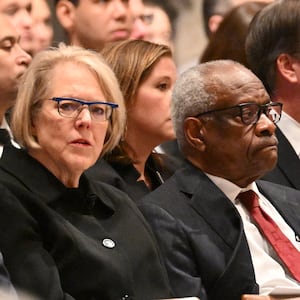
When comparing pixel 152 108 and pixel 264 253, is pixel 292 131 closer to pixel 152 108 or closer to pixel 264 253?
pixel 152 108

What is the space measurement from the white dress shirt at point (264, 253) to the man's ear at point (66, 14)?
1.40 meters

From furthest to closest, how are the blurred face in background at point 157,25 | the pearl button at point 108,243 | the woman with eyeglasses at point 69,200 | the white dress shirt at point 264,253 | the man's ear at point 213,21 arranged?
the man's ear at point 213,21, the blurred face in background at point 157,25, the white dress shirt at point 264,253, the pearl button at point 108,243, the woman with eyeglasses at point 69,200

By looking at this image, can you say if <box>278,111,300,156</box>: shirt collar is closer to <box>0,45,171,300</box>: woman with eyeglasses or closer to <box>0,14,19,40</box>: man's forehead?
<box>0,45,171,300</box>: woman with eyeglasses

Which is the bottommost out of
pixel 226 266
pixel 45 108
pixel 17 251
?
pixel 226 266

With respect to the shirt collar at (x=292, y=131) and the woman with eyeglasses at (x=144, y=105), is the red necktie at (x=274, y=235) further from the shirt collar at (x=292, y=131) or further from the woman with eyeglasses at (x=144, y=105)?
the shirt collar at (x=292, y=131)

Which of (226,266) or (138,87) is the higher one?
(138,87)

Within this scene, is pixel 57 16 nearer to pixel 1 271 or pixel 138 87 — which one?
pixel 138 87

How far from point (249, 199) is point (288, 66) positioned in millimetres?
878

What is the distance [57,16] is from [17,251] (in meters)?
2.03

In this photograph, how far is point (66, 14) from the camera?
4.41 meters

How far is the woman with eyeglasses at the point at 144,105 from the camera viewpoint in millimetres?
3461

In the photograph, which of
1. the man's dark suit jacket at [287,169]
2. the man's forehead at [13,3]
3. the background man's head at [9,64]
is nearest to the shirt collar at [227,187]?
the man's dark suit jacket at [287,169]

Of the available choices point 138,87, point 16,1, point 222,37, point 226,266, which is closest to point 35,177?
point 226,266

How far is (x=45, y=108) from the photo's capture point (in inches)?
114
